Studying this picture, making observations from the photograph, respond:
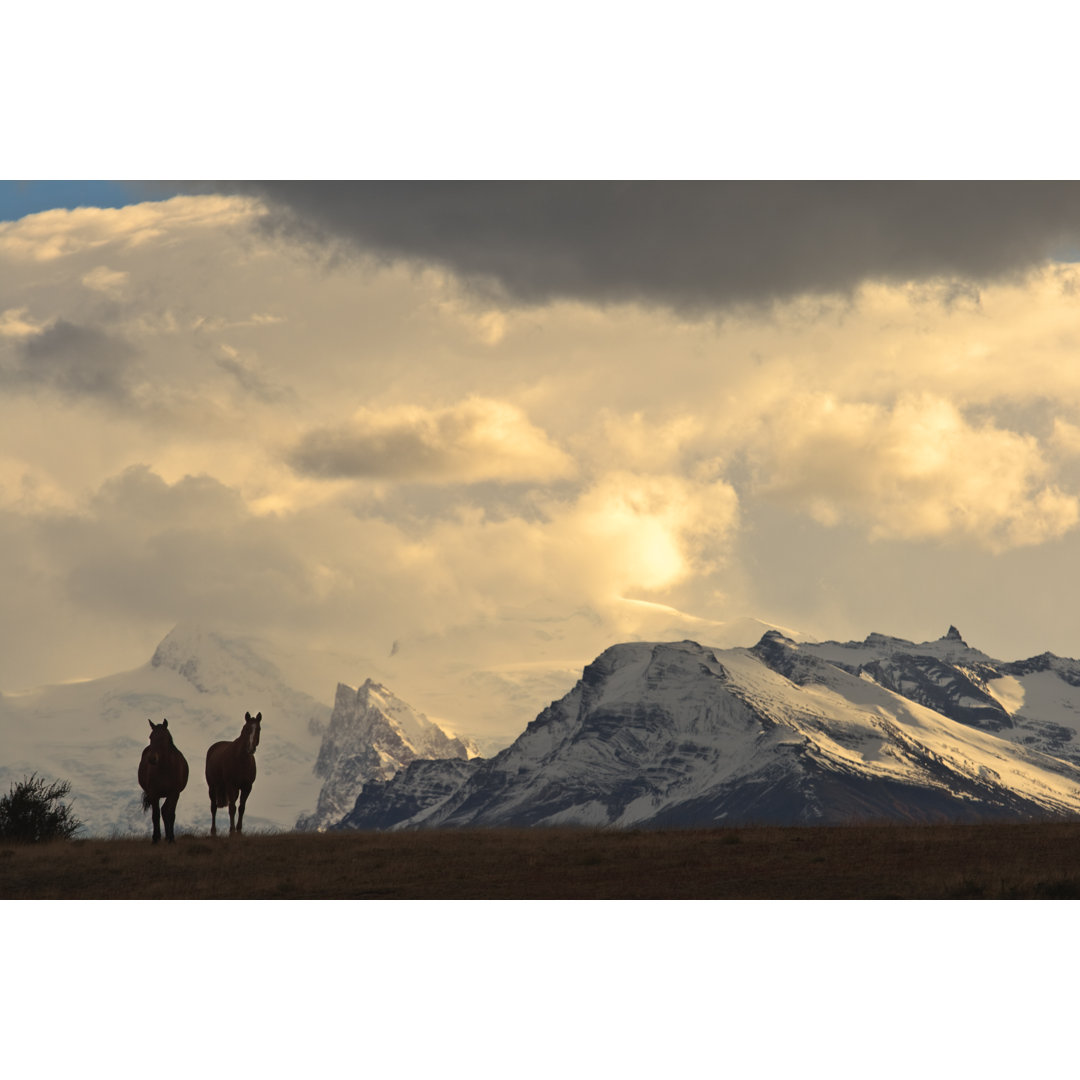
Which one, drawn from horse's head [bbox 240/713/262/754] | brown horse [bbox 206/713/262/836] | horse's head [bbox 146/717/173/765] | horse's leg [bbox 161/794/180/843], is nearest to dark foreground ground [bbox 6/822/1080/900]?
horse's leg [bbox 161/794/180/843]

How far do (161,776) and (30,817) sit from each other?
9.79 m

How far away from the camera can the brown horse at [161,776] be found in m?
45.5

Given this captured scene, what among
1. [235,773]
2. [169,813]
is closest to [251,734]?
[235,773]

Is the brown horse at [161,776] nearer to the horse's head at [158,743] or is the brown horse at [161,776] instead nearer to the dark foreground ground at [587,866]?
the horse's head at [158,743]

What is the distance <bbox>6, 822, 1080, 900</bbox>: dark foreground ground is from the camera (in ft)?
117

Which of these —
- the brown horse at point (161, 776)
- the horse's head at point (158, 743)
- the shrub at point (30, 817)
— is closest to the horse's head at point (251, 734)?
the brown horse at point (161, 776)

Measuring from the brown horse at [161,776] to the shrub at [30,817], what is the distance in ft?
25.8

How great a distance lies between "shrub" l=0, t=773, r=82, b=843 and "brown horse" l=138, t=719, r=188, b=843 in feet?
25.8

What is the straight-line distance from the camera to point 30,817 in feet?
173

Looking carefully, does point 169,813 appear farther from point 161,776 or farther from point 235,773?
point 235,773

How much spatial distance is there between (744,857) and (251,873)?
1301 cm

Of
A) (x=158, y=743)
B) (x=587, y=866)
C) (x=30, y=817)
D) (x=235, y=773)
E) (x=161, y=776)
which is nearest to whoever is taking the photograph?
(x=587, y=866)

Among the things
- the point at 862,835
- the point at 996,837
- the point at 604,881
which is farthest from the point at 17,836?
the point at 996,837

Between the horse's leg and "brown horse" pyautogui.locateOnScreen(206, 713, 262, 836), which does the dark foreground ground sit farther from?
"brown horse" pyautogui.locateOnScreen(206, 713, 262, 836)
